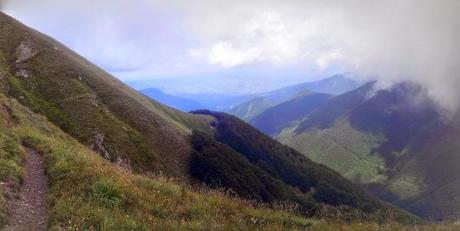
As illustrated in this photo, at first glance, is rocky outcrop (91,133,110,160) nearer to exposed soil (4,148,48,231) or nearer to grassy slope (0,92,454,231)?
exposed soil (4,148,48,231)

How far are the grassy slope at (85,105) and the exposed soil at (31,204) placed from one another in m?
67.8

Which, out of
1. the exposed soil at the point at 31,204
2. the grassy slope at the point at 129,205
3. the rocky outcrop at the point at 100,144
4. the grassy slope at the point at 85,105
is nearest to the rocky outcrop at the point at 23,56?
the grassy slope at the point at 85,105

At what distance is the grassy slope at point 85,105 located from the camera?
93.2 metres

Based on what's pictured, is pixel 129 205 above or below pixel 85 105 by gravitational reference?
below

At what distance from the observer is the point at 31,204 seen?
1533 cm

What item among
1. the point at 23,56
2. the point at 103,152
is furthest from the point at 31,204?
the point at 23,56

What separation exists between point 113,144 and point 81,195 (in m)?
80.9

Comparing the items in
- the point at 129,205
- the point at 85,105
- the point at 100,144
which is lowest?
the point at 100,144

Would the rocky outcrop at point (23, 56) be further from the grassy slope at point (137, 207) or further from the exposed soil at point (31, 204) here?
the grassy slope at point (137, 207)

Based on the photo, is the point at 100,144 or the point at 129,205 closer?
the point at 129,205

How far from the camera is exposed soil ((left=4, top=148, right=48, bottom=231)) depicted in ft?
44.3

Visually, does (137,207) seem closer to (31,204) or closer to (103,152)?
(31,204)

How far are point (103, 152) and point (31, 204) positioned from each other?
228 ft

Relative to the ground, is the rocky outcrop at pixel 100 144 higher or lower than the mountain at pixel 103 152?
lower
